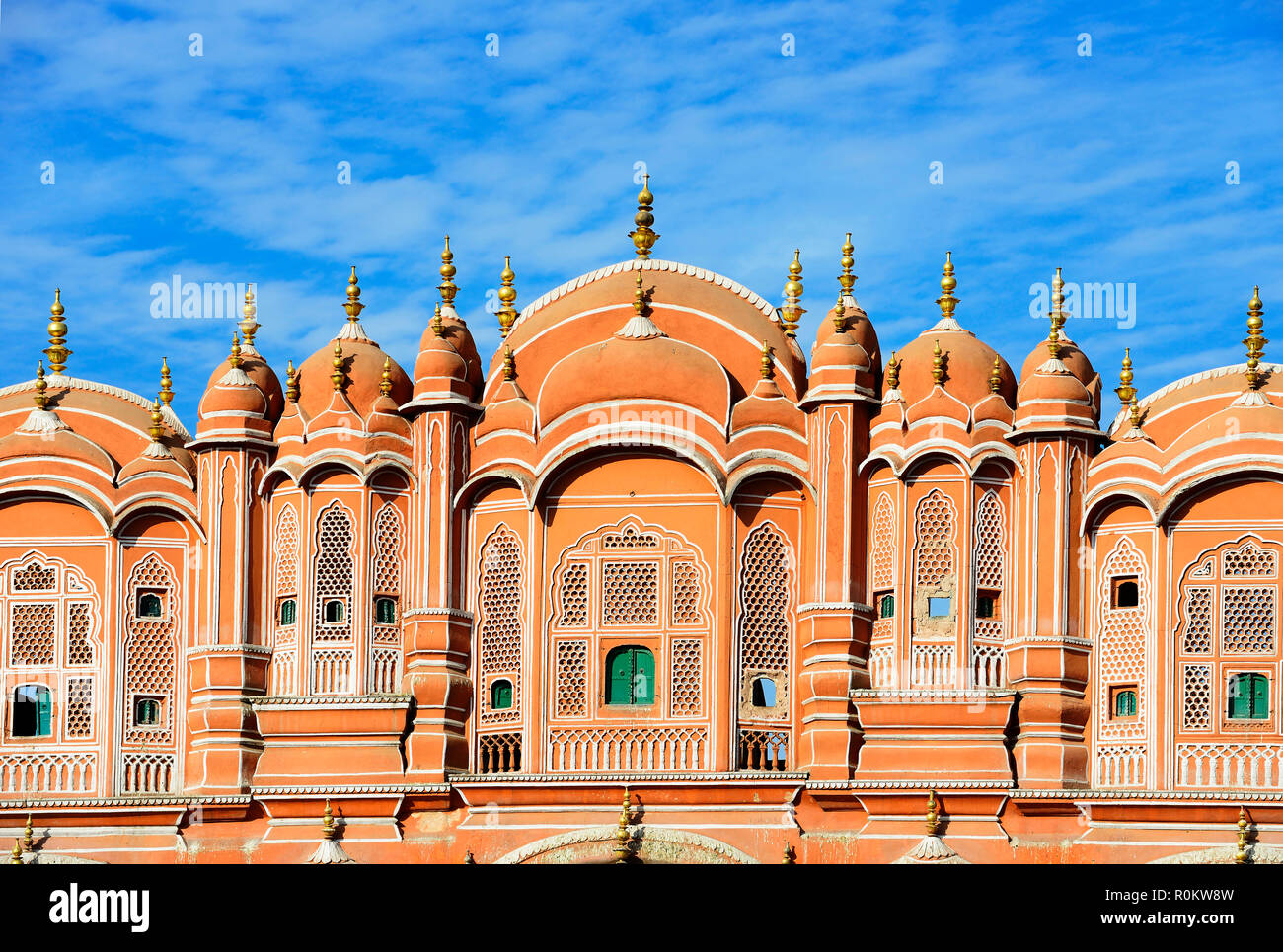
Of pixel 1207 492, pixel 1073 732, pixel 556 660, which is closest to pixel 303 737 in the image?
pixel 556 660

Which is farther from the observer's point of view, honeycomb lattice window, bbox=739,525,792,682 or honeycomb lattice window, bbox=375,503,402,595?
honeycomb lattice window, bbox=375,503,402,595

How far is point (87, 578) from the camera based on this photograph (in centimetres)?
3133

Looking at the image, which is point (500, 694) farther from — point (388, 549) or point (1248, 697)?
point (1248, 697)

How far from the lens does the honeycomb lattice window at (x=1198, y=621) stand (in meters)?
28.5

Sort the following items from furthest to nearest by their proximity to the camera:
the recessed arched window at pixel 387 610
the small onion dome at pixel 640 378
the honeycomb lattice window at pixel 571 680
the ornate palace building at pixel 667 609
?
the recessed arched window at pixel 387 610 < the small onion dome at pixel 640 378 < the honeycomb lattice window at pixel 571 680 < the ornate palace building at pixel 667 609

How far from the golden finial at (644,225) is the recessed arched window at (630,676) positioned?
5.58 meters

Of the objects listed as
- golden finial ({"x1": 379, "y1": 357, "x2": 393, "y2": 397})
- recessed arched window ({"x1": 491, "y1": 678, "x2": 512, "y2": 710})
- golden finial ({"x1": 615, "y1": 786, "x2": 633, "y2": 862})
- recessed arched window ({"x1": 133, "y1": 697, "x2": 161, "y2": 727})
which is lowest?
golden finial ({"x1": 615, "y1": 786, "x2": 633, "y2": 862})

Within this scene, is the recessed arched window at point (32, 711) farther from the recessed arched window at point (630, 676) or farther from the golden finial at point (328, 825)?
the recessed arched window at point (630, 676)

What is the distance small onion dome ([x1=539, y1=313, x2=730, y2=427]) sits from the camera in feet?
96.8

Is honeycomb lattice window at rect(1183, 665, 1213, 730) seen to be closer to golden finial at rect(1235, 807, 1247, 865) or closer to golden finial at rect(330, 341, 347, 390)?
golden finial at rect(1235, 807, 1247, 865)

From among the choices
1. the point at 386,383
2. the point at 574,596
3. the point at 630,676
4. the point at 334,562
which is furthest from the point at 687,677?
the point at 386,383

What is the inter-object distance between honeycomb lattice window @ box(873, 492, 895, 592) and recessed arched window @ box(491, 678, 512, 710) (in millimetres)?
4697

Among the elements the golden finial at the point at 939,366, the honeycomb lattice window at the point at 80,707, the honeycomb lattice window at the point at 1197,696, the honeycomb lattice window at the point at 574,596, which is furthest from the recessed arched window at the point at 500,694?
the honeycomb lattice window at the point at 1197,696

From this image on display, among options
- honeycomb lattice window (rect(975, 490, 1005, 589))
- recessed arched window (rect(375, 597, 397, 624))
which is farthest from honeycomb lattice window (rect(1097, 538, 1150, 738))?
recessed arched window (rect(375, 597, 397, 624))
